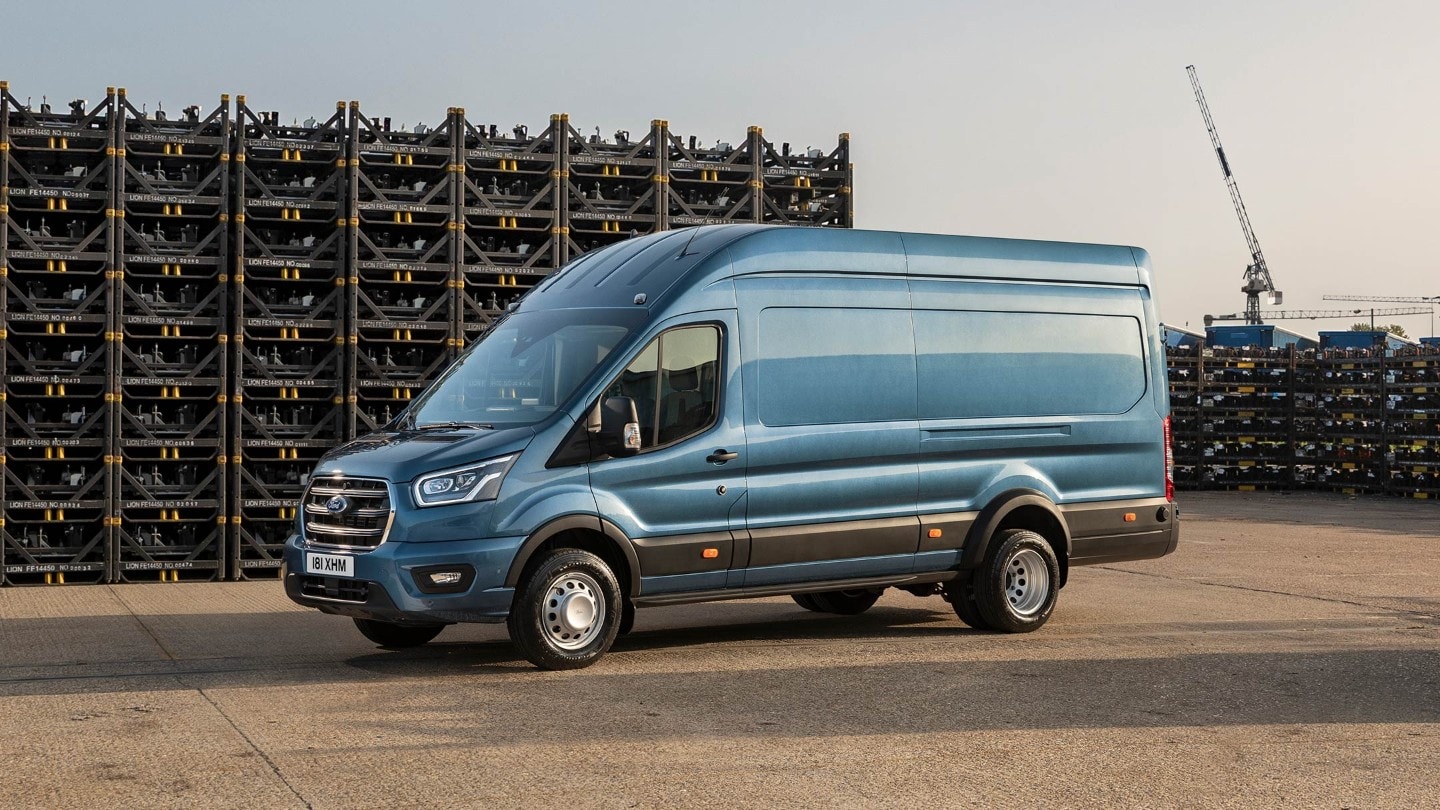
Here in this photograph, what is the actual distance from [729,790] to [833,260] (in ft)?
16.3

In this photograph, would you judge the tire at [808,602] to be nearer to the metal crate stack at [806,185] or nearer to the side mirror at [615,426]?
the side mirror at [615,426]

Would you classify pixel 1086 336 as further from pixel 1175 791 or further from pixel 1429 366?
pixel 1429 366

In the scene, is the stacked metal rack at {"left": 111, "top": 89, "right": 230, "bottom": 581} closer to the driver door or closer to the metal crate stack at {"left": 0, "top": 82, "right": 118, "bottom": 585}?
the metal crate stack at {"left": 0, "top": 82, "right": 118, "bottom": 585}

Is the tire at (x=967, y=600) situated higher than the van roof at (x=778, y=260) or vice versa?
the van roof at (x=778, y=260)

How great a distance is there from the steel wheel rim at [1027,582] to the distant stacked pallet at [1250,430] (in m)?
22.2

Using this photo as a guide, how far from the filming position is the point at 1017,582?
11.3 meters

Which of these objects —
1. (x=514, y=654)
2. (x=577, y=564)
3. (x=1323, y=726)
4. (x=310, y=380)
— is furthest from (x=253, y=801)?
(x=310, y=380)

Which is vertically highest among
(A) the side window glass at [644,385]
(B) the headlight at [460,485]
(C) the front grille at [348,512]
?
(A) the side window glass at [644,385]

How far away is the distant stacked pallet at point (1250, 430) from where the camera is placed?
3228 cm

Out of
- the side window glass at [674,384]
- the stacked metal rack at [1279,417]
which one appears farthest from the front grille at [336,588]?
the stacked metal rack at [1279,417]

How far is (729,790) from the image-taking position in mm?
6363

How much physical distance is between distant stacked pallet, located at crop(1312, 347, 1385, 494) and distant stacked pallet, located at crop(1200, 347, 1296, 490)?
1.97ft

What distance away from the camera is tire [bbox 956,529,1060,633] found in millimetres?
11102

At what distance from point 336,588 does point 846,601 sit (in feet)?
15.0
